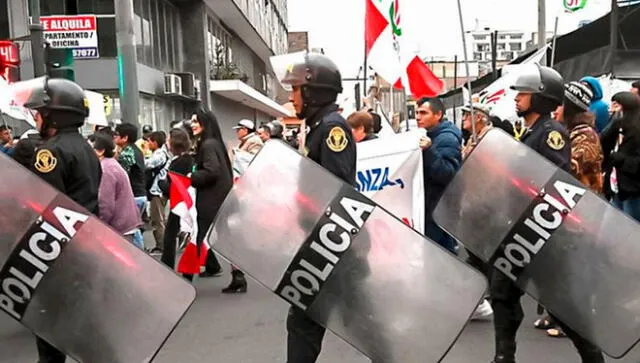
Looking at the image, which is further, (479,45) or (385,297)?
(479,45)

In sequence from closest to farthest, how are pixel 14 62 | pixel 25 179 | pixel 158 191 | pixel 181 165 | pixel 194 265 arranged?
pixel 25 179 < pixel 194 265 < pixel 181 165 < pixel 158 191 < pixel 14 62

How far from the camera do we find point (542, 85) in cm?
407

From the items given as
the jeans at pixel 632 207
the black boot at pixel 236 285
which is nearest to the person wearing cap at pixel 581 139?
the jeans at pixel 632 207

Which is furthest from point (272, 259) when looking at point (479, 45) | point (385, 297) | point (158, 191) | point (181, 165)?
point (479, 45)

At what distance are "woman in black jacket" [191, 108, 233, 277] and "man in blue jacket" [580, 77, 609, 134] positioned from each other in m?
3.01

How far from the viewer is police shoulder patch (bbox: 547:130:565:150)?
12.7 ft

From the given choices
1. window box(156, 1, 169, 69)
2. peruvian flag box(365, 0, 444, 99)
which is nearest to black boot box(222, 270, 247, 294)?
peruvian flag box(365, 0, 444, 99)

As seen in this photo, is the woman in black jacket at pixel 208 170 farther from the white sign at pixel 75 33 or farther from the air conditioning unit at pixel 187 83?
the air conditioning unit at pixel 187 83

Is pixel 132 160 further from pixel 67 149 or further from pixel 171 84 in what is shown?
pixel 171 84

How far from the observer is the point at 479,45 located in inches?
2724

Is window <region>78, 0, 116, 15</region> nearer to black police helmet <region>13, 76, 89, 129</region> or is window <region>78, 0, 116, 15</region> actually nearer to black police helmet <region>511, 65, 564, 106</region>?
black police helmet <region>13, 76, 89, 129</region>

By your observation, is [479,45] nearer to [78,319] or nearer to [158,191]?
[158,191]

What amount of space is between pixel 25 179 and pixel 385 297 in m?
1.68

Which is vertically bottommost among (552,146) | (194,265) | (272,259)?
(194,265)
